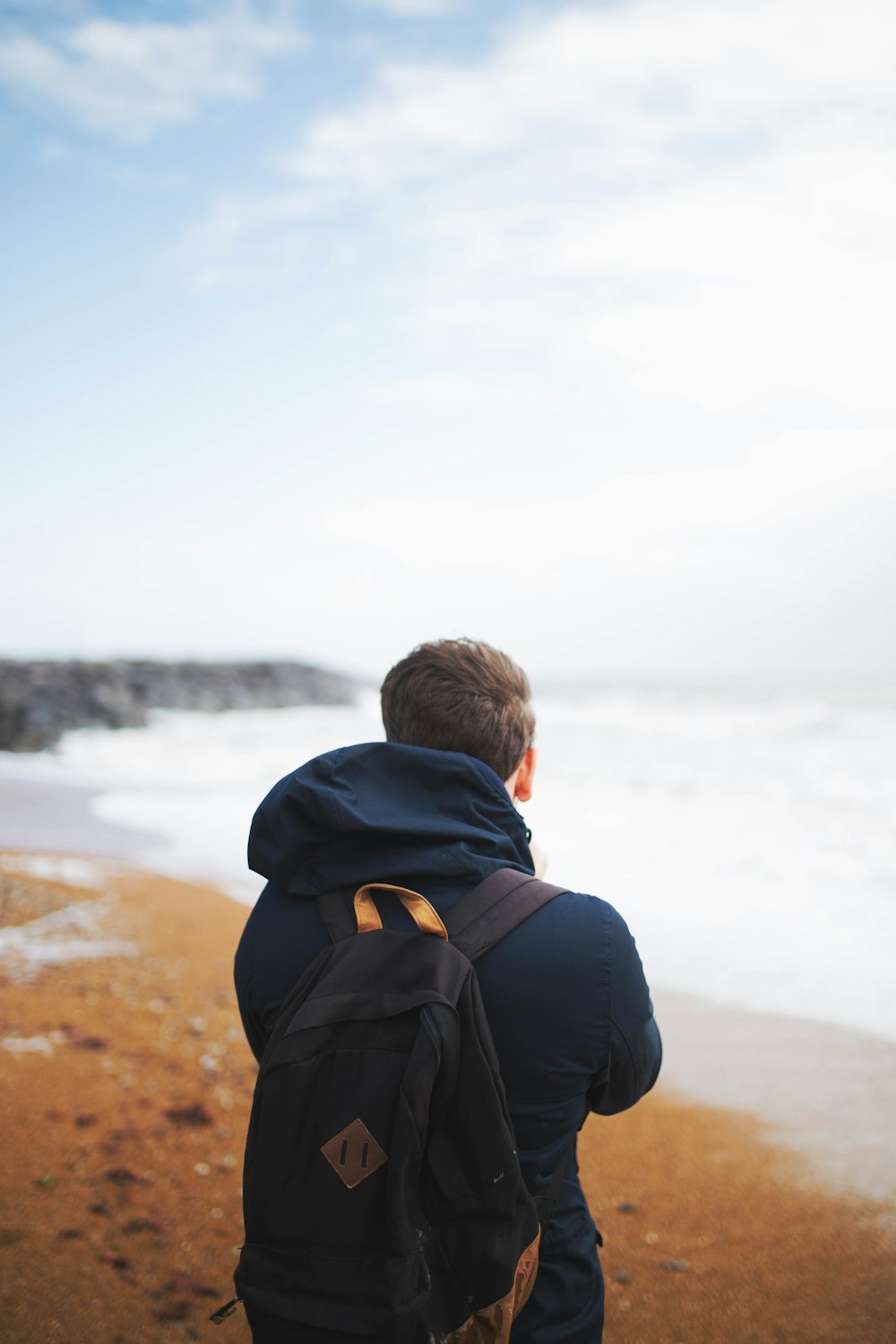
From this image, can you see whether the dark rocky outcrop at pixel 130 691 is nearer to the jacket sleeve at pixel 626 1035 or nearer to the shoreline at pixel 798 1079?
the shoreline at pixel 798 1079

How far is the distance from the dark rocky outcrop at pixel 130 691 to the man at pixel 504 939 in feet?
72.2

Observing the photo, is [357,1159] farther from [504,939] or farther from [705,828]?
[705,828]

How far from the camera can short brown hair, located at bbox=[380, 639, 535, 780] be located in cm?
164

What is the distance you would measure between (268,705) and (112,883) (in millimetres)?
34381

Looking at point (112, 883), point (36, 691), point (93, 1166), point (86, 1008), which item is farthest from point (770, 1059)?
point (36, 691)

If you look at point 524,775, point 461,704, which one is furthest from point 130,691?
point 461,704

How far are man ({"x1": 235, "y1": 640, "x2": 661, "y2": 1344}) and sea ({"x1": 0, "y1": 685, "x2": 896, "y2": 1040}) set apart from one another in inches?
134

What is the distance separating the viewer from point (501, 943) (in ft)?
→ 4.64

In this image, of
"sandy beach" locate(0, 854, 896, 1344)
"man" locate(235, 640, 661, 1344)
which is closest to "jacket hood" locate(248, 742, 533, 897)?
"man" locate(235, 640, 661, 1344)

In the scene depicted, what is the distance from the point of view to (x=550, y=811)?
33.8 feet

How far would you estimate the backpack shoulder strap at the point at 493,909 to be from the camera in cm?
140

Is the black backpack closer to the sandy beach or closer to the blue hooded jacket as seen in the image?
the blue hooded jacket

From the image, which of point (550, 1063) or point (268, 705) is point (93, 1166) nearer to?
point (550, 1063)

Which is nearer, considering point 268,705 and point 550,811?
point 550,811
